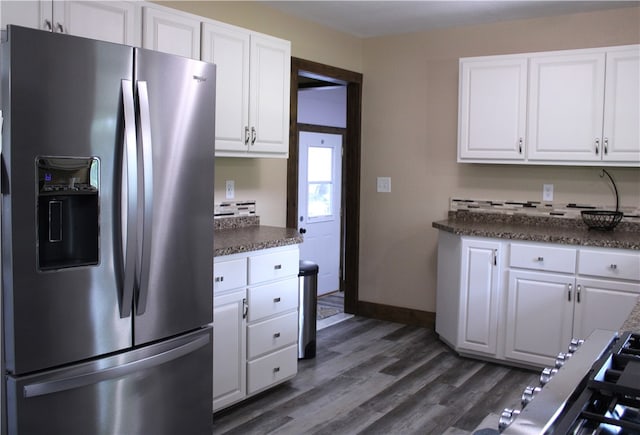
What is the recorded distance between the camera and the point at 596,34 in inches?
167

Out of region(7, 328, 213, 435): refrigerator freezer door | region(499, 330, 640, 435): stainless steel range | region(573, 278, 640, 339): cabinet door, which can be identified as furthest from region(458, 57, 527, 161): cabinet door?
region(499, 330, 640, 435): stainless steel range

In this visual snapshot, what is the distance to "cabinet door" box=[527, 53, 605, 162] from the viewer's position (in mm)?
3916

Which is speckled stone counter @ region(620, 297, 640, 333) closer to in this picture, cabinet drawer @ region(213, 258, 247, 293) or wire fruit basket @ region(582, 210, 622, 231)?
cabinet drawer @ region(213, 258, 247, 293)

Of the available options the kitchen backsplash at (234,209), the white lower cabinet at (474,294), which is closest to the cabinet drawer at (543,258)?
the white lower cabinet at (474,294)

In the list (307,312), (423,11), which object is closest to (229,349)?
(307,312)

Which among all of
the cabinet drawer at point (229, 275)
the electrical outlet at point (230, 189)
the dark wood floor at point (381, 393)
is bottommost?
the dark wood floor at point (381, 393)

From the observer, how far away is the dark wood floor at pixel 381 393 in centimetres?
312

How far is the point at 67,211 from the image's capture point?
2.15m

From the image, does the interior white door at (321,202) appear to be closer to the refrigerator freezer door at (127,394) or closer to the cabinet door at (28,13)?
the refrigerator freezer door at (127,394)

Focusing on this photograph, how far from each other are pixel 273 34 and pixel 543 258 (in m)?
2.33

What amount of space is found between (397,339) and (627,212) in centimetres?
182

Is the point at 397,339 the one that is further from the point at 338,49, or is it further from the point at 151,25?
the point at 151,25

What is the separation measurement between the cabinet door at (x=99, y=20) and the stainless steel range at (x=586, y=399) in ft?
7.52

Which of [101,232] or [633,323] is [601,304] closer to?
[633,323]
